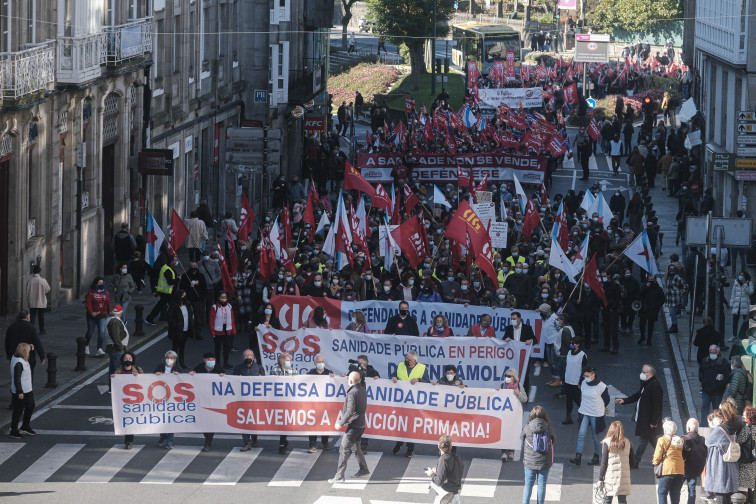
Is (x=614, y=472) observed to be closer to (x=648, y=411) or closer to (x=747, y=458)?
(x=747, y=458)

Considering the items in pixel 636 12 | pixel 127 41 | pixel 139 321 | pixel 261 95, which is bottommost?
pixel 139 321

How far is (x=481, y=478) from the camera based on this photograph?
20.3 meters

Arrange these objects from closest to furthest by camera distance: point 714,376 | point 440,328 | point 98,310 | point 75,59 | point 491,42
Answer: point 714,376, point 440,328, point 98,310, point 75,59, point 491,42

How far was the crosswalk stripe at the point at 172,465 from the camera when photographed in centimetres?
1981

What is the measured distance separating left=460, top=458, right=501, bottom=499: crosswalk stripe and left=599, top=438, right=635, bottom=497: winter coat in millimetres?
1817

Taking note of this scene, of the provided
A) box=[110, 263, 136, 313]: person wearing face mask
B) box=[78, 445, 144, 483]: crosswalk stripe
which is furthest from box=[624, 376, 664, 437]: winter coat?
box=[110, 263, 136, 313]: person wearing face mask

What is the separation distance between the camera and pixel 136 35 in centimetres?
3662

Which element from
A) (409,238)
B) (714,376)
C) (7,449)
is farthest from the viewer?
(409,238)

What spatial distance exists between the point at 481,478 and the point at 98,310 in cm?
968

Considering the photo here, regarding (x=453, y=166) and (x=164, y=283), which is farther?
(x=453, y=166)

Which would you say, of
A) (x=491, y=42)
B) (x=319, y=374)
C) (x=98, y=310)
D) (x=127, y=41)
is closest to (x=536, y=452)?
(x=319, y=374)

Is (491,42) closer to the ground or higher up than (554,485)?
higher up

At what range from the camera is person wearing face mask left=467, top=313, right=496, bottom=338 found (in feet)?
82.4

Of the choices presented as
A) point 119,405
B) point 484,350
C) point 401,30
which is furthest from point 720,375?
point 401,30
